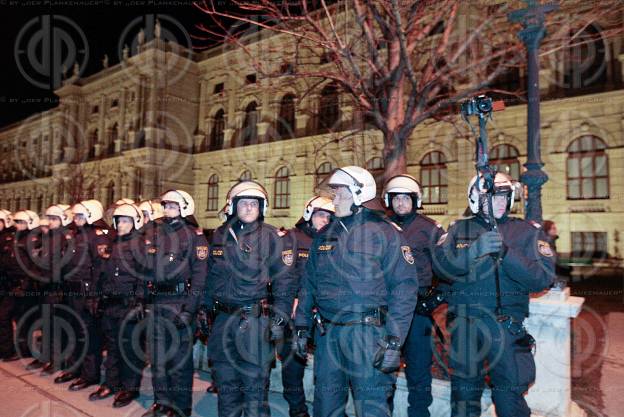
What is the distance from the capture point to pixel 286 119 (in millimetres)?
28531

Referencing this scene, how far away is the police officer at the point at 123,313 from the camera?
4.96 m

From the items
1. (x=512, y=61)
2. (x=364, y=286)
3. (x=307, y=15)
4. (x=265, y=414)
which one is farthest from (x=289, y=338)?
(x=512, y=61)

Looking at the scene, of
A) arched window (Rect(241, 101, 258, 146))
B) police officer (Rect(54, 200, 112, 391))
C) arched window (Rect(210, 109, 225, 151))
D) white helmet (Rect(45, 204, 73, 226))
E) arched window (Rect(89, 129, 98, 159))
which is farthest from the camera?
arched window (Rect(89, 129, 98, 159))

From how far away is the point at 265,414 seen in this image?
12.6 ft

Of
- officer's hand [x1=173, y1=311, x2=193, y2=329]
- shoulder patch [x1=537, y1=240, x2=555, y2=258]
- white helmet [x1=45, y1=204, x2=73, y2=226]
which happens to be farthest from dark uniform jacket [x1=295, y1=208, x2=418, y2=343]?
white helmet [x1=45, y1=204, x2=73, y2=226]

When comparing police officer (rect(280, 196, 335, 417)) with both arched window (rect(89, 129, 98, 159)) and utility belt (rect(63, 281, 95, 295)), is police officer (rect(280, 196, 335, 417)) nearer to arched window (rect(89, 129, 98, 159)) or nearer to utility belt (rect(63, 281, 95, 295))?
utility belt (rect(63, 281, 95, 295))

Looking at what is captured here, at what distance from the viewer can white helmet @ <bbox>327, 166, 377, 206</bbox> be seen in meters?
3.42

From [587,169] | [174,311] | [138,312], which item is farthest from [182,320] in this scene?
[587,169]

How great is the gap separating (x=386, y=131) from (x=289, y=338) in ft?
12.8

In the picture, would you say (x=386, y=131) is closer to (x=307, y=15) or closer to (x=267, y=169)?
(x=307, y=15)

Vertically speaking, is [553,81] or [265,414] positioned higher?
[553,81]

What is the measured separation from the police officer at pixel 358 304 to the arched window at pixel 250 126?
88.7 feet

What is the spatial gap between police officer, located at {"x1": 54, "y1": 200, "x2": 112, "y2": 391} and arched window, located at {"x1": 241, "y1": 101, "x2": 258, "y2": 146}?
24.1m

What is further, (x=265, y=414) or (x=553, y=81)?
(x=553, y=81)
